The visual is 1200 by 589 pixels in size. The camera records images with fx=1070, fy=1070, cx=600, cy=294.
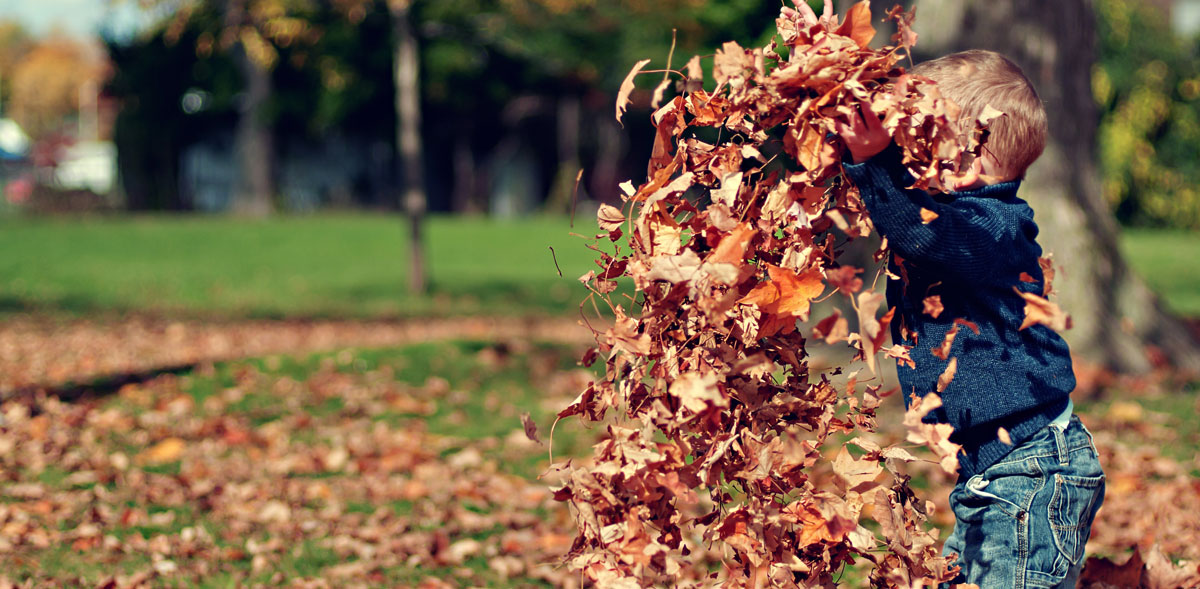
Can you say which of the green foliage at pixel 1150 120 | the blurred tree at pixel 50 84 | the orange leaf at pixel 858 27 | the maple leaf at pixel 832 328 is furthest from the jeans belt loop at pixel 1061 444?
the blurred tree at pixel 50 84

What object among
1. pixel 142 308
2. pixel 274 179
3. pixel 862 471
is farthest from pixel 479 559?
pixel 274 179

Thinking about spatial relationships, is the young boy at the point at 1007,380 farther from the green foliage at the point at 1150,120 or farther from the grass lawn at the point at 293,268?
the green foliage at the point at 1150,120

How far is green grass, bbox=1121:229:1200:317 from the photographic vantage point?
1259cm

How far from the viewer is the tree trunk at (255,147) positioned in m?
27.7

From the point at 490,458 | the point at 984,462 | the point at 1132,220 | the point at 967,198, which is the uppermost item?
the point at 967,198

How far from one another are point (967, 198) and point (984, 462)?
58 cm

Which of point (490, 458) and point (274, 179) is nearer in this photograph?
point (490, 458)

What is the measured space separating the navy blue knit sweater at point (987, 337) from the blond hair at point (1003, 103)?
0.21 ft

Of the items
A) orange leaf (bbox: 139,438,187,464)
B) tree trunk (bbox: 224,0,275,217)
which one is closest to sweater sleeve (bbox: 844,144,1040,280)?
orange leaf (bbox: 139,438,187,464)

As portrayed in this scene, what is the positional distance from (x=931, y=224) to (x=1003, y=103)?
0.38 metres

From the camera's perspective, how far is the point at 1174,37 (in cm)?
2442

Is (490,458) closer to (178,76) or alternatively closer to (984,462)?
(984,462)

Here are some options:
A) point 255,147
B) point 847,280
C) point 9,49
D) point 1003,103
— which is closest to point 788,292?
point 847,280

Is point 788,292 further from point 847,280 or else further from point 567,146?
point 567,146
